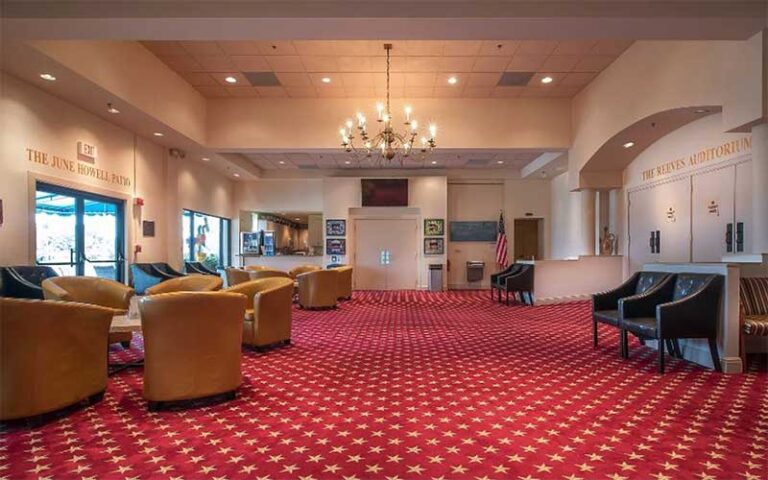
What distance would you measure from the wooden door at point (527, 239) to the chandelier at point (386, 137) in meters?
4.49

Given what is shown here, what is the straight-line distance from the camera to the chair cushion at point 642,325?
14.6 feet

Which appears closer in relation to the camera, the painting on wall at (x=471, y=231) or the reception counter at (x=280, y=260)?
the reception counter at (x=280, y=260)

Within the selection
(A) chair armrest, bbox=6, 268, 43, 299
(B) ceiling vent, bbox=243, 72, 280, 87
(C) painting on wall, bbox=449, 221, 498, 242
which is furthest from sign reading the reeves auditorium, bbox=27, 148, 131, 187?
(C) painting on wall, bbox=449, 221, 498, 242

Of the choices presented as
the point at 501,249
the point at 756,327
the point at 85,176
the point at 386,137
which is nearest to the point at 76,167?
the point at 85,176

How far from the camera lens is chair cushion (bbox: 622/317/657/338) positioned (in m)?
4.46

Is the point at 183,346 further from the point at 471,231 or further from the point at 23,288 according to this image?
the point at 471,231

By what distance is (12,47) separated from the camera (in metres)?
5.23

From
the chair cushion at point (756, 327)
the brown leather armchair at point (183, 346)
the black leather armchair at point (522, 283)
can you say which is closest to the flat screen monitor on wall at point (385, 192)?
the black leather armchair at point (522, 283)

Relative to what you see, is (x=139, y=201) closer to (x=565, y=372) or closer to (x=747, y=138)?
(x=565, y=372)

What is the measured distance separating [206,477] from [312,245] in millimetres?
13273

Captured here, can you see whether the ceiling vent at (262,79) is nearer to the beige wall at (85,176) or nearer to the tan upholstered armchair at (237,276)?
the beige wall at (85,176)

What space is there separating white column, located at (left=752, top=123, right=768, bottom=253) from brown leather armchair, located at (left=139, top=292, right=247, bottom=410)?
597cm

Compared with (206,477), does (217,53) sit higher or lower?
higher

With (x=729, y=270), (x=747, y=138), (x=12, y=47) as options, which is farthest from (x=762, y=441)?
(x=12, y=47)
